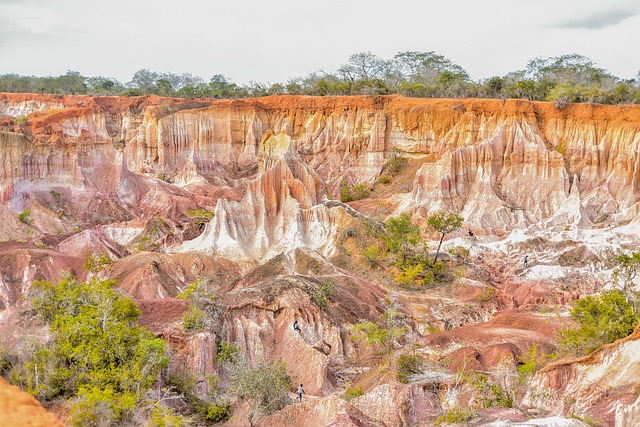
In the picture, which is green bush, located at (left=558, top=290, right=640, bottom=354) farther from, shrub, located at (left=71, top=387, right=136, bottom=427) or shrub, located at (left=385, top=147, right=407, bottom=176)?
shrub, located at (left=385, top=147, right=407, bottom=176)

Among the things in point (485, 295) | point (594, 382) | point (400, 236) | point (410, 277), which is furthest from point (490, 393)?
point (400, 236)

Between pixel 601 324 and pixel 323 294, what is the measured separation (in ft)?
30.3

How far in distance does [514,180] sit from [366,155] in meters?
12.6

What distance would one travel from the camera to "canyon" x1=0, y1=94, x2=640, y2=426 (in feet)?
51.6

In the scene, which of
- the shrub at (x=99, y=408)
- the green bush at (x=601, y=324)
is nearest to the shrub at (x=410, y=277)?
the green bush at (x=601, y=324)

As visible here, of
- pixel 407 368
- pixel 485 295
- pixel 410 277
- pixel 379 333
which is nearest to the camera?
pixel 407 368

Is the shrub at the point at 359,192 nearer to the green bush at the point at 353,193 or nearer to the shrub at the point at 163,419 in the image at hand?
the green bush at the point at 353,193

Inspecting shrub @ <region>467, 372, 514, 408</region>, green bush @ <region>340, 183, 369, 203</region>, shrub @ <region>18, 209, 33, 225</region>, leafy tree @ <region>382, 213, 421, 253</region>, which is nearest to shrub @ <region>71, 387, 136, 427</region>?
shrub @ <region>467, 372, 514, 408</region>

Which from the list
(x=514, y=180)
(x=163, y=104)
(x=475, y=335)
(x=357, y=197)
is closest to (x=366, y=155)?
(x=357, y=197)

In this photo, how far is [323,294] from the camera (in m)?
21.6

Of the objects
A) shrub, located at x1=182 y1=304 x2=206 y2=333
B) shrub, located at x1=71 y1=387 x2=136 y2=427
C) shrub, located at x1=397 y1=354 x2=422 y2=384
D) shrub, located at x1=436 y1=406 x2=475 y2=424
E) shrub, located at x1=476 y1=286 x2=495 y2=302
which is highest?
shrub, located at x1=436 y1=406 x2=475 y2=424

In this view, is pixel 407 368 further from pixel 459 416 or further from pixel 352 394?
pixel 459 416

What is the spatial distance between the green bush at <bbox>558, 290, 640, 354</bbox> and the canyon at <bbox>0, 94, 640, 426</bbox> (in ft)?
5.85

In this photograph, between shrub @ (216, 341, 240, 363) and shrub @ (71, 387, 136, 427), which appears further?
shrub @ (216, 341, 240, 363)
